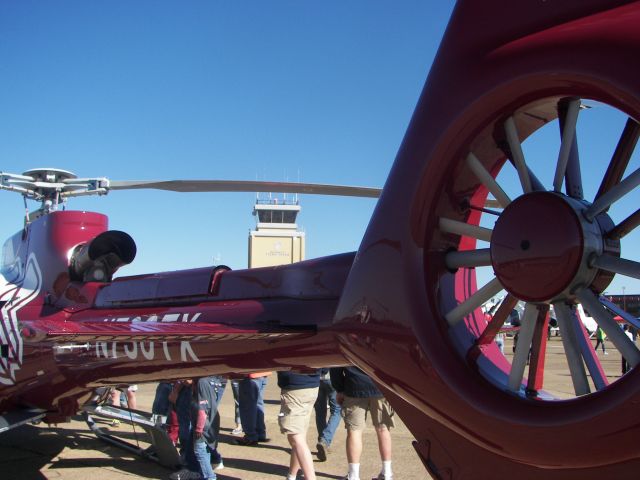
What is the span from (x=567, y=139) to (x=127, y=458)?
6.56 m

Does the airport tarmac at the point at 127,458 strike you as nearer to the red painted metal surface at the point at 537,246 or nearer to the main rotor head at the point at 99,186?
the main rotor head at the point at 99,186

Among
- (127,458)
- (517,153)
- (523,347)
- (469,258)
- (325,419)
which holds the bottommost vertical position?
(127,458)

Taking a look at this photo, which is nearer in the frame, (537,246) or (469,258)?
(537,246)

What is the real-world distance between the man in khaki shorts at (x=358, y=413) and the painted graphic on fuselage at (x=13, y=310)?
10.0ft

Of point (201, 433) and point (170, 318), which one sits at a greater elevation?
point (170, 318)

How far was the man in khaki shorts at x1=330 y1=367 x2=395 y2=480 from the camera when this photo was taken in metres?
5.95

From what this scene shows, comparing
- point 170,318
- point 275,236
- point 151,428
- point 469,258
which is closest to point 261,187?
point 170,318

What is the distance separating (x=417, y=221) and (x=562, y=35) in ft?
2.98

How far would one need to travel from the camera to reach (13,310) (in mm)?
6328

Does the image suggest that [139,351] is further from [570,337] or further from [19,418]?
[570,337]

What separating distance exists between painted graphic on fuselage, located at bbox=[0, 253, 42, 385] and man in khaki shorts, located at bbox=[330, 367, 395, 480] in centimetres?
305

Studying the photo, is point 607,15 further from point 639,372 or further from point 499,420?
point 499,420

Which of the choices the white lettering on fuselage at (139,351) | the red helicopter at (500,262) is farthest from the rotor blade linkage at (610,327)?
the white lettering on fuselage at (139,351)

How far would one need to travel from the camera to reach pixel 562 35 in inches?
86.4
